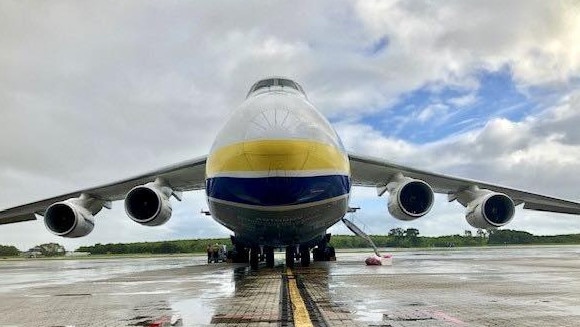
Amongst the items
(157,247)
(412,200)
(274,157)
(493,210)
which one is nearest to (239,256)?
(412,200)

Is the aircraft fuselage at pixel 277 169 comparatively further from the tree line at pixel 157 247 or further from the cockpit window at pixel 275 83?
the tree line at pixel 157 247

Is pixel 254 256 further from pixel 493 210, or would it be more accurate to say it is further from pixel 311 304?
pixel 311 304

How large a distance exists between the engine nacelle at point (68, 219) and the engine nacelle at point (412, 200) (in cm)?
839

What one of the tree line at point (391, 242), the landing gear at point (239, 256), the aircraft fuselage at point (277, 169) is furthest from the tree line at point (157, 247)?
the aircraft fuselage at point (277, 169)

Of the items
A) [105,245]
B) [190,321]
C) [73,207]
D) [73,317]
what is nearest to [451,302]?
[190,321]

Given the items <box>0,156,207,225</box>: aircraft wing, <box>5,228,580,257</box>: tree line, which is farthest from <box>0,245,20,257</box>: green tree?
<box>0,156,207,225</box>: aircraft wing

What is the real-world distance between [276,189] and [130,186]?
29.2 feet

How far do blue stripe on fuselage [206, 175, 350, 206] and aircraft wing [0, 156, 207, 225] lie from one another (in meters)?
5.21

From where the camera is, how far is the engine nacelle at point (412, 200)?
13.3 m

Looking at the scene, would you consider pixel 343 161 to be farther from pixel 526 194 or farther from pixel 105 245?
pixel 105 245

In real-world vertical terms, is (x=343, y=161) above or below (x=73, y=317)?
above

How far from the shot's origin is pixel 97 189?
16.5 meters

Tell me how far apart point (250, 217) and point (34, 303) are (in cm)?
429

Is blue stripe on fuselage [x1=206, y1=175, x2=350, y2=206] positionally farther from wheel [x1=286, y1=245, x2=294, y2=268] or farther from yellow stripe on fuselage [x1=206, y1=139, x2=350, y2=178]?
wheel [x1=286, y1=245, x2=294, y2=268]
